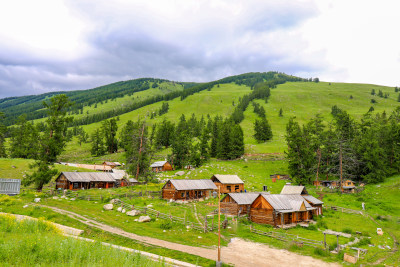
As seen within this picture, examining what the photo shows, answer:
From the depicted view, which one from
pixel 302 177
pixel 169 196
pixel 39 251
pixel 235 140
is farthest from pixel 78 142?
pixel 39 251

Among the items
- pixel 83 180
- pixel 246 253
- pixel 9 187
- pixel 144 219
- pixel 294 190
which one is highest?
pixel 9 187

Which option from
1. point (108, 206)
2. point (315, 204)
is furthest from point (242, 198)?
point (108, 206)

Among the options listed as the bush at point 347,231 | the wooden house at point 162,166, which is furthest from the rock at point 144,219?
the wooden house at point 162,166

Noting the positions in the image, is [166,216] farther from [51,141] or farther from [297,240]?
[51,141]

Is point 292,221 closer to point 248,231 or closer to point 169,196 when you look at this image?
point 248,231

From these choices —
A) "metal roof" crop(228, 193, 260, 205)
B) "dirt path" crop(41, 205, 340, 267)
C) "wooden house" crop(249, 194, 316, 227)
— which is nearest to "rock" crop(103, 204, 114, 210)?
"dirt path" crop(41, 205, 340, 267)

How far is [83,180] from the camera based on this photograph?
5481cm

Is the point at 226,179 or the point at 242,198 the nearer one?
the point at 242,198

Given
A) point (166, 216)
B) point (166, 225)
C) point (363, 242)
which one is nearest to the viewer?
point (363, 242)

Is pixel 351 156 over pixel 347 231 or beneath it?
over

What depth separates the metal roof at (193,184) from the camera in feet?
159

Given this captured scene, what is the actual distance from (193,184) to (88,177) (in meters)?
25.7

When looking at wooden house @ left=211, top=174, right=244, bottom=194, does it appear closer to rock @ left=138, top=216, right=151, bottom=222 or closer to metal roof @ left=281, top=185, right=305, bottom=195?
metal roof @ left=281, top=185, right=305, bottom=195

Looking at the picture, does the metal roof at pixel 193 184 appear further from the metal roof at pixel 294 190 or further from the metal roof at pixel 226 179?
the metal roof at pixel 294 190
